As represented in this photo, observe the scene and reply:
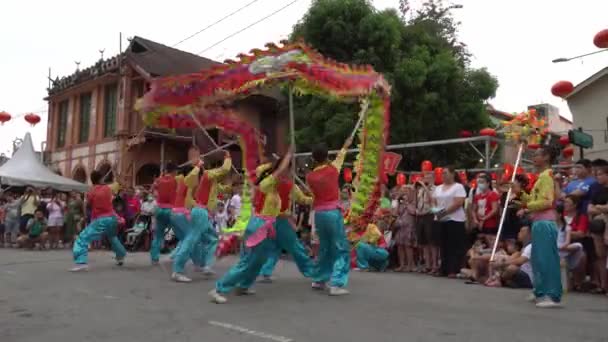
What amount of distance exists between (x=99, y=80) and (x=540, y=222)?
23240 mm

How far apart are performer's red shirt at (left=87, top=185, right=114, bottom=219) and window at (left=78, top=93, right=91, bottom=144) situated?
18.7 m

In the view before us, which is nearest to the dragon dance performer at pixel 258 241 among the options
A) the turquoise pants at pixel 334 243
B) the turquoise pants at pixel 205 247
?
the turquoise pants at pixel 334 243

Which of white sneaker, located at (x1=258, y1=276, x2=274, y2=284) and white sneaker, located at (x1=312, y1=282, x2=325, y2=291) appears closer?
white sneaker, located at (x1=312, y1=282, x2=325, y2=291)

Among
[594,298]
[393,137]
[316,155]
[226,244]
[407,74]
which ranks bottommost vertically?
[594,298]

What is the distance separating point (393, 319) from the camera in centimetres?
519

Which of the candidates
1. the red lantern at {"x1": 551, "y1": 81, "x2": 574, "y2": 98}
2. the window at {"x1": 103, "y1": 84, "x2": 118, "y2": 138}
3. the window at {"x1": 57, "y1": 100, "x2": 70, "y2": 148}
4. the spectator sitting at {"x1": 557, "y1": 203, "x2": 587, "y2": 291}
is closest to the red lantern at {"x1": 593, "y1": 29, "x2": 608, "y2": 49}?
the red lantern at {"x1": 551, "y1": 81, "x2": 574, "y2": 98}

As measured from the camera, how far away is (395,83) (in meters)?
18.4

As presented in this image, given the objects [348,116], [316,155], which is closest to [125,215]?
→ [348,116]

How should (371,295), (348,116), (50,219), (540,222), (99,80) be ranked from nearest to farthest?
(540,222) → (371,295) → (50,219) → (348,116) → (99,80)

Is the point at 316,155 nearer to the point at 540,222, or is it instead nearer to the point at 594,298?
the point at 540,222

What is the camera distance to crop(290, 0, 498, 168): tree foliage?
60.3 feet

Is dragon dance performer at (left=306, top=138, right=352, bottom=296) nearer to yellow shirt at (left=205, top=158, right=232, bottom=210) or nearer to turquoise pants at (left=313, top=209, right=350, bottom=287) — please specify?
turquoise pants at (left=313, top=209, right=350, bottom=287)

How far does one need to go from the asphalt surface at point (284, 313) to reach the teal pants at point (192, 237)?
1.06ft

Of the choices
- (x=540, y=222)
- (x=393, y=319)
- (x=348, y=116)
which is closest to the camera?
(x=393, y=319)
